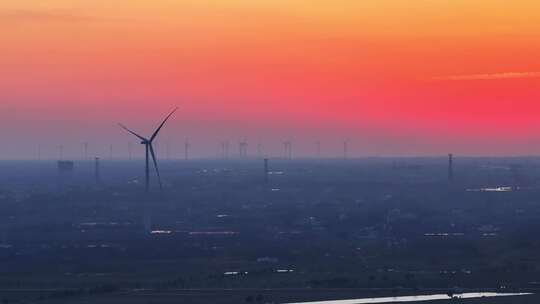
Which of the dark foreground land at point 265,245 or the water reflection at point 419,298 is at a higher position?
the dark foreground land at point 265,245

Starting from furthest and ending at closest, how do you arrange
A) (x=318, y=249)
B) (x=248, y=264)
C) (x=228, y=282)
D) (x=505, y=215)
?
1. (x=505, y=215)
2. (x=318, y=249)
3. (x=248, y=264)
4. (x=228, y=282)

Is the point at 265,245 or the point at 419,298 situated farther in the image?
the point at 265,245

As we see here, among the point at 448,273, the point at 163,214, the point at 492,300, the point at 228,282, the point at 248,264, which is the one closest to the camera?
the point at 492,300

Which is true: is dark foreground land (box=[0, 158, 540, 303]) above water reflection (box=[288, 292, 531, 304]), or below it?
above

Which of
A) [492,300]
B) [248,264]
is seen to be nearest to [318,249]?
[248,264]

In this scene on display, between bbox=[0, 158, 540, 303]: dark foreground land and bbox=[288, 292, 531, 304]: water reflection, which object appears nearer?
bbox=[288, 292, 531, 304]: water reflection

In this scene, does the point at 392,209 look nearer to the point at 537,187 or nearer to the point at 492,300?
the point at 537,187

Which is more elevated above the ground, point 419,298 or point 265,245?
point 265,245

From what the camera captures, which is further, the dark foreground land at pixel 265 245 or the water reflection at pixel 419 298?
the dark foreground land at pixel 265 245
